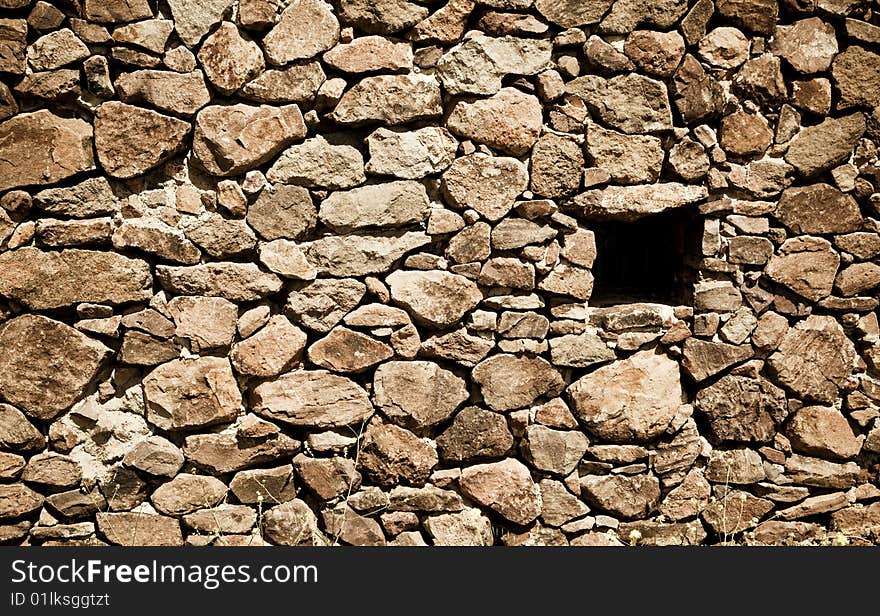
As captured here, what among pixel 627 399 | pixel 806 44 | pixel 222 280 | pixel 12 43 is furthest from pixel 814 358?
pixel 12 43

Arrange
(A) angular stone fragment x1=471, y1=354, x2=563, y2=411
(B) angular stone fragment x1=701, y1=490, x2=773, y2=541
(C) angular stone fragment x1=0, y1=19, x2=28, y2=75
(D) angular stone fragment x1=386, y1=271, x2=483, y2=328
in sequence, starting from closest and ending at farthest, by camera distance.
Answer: (C) angular stone fragment x1=0, y1=19, x2=28, y2=75 < (D) angular stone fragment x1=386, y1=271, x2=483, y2=328 < (A) angular stone fragment x1=471, y1=354, x2=563, y2=411 < (B) angular stone fragment x1=701, y1=490, x2=773, y2=541

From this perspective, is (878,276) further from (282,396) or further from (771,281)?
(282,396)

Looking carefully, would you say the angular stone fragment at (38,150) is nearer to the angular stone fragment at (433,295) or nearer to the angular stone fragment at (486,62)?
the angular stone fragment at (433,295)

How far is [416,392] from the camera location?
10.4ft

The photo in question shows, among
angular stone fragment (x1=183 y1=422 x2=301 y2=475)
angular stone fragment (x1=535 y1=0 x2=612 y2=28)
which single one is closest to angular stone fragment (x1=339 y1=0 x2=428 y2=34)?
angular stone fragment (x1=535 y1=0 x2=612 y2=28)

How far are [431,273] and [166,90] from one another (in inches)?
44.7

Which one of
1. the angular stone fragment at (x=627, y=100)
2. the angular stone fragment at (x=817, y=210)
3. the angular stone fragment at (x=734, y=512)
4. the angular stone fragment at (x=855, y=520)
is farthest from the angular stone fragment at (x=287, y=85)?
the angular stone fragment at (x=855, y=520)

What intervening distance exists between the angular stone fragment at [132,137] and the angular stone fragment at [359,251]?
23.4 inches

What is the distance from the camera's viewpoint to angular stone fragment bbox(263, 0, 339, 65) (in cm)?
293

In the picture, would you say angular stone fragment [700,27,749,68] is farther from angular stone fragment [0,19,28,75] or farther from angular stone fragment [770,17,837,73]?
angular stone fragment [0,19,28,75]

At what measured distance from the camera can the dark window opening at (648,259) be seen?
11.1ft

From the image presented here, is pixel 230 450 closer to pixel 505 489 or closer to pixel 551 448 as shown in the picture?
pixel 505 489

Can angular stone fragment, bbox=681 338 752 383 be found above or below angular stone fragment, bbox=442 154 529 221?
below

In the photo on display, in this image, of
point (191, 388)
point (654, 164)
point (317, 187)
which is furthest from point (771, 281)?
point (191, 388)
